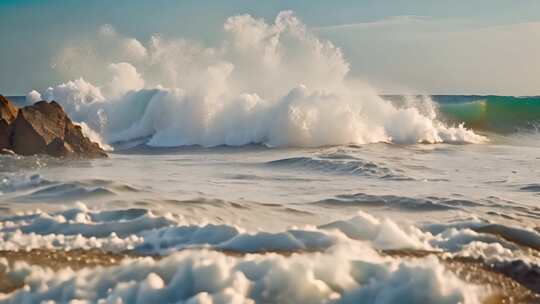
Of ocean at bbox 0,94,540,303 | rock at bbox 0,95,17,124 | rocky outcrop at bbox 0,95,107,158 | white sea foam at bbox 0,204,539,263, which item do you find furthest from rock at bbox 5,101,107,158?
white sea foam at bbox 0,204,539,263

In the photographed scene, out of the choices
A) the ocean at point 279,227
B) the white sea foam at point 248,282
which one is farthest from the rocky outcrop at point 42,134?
the white sea foam at point 248,282

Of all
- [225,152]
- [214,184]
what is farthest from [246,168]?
[225,152]

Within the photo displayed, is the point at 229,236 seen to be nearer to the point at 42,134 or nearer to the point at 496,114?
the point at 42,134

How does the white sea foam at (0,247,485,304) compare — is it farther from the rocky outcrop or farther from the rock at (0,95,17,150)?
the rock at (0,95,17,150)

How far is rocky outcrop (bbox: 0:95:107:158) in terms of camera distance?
1107 centimetres

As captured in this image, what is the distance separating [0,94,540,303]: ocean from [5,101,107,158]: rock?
700mm

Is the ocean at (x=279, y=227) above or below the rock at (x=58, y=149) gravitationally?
below

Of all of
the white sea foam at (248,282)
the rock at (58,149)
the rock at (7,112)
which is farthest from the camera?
the rock at (7,112)

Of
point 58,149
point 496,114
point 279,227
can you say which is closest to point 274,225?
point 279,227

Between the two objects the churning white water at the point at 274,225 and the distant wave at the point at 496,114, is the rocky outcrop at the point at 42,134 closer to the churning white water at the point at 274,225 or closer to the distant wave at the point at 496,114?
the churning white water at the point at 274,225

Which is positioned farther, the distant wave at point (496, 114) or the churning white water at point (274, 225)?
the distant wave at point (496, 114)

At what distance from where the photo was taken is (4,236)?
4.66 metres

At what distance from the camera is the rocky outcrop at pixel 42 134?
11070 mm

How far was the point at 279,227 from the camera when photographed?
5.23 metres
